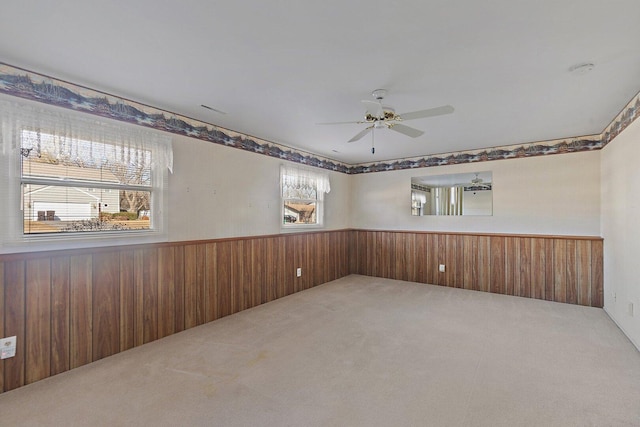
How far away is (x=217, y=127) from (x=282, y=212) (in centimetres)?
161

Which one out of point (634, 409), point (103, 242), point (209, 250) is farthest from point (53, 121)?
point (634, 409)

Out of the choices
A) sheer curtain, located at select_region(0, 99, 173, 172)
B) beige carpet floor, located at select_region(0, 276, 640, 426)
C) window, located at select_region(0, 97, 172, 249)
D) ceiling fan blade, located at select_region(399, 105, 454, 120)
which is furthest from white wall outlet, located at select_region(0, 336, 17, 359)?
ceiling fan blade, located at select_region(399, 105, 454, 120)

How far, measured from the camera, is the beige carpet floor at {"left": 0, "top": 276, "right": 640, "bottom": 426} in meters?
1.95

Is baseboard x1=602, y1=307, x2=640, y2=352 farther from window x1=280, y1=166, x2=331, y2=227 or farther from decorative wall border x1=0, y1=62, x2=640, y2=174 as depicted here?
window x1=280, y1=166, x2=331, y2=227

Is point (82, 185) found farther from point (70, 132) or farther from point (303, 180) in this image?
point (303, 180)

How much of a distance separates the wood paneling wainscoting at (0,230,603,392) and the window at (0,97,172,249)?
8.1 inches

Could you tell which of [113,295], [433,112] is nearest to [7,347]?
[113,295]

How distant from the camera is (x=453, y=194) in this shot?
5352mm

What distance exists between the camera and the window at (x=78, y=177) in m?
2.30

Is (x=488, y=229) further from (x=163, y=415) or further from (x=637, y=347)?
(x=163, y=415)

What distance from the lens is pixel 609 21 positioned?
175 cm

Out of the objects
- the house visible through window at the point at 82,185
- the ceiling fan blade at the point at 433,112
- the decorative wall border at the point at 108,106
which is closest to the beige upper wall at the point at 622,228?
the ceiling fan blade at the point at 433,112

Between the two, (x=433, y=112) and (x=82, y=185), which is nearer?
(x=433, y=112)

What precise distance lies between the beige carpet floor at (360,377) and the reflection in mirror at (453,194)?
1.96m
